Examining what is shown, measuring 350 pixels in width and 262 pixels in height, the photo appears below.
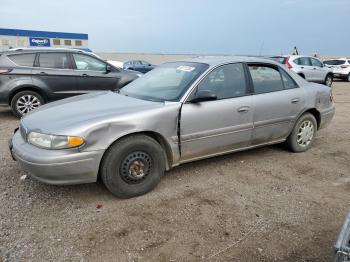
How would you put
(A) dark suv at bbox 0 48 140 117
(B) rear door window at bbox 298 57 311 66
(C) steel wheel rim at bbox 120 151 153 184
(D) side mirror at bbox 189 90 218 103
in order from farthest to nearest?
(B) rear door window at bbox 298 57 311 66, (A) dark suv at bbox 0 48 140 117, (D) side mirror at bbox 189 90 218 103, (C) steel wheel rim at bbox 120 151 153 184

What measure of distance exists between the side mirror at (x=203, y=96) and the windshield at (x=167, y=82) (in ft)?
0.54

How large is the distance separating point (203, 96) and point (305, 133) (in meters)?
2.25

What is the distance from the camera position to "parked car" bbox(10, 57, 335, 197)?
3.30 metres

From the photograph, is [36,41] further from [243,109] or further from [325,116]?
[243,109]

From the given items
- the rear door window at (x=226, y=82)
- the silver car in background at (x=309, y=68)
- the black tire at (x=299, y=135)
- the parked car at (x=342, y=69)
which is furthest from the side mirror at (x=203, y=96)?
the parked car at (x=342, y=69)

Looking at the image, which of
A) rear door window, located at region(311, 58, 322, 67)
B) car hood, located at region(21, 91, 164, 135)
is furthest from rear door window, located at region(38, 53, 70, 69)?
rear door window, located at region(311, 58, 322, 67)

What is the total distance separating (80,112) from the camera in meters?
3.66

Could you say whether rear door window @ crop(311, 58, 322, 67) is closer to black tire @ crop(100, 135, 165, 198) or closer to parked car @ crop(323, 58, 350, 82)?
parked car @ crop(323, 58, 350, 82)

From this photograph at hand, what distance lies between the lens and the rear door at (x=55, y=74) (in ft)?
24.8

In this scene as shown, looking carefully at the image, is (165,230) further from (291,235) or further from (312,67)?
(312,67)

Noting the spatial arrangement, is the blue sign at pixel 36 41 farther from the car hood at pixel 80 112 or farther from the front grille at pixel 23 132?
the front grille at pixel 23 132

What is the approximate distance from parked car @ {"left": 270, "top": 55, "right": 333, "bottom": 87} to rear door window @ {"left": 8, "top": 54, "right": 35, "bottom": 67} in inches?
407

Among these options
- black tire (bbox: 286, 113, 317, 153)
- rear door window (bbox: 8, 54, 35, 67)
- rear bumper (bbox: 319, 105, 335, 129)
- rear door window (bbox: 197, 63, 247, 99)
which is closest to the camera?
rear door window (bbox: 197, 63, 247, 99)

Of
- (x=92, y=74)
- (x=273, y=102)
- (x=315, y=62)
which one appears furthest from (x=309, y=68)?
(x=273, y=102)
